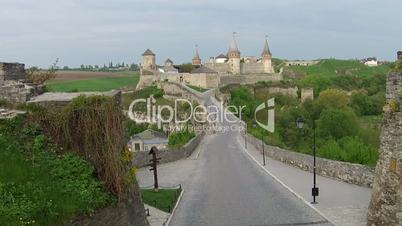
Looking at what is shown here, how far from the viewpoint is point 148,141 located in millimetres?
55156

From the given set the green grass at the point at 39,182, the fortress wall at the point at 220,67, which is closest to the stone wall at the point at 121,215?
the green grass at the point at 39,182

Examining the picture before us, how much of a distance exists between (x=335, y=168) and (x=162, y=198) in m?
8.44

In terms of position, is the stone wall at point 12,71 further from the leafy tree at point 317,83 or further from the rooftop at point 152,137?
the leafy tree at point 317,83

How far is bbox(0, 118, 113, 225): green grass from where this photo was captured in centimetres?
760

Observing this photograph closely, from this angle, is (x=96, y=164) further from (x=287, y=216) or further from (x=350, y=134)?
(x=350, y=134)

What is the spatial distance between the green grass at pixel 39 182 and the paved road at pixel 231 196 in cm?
740

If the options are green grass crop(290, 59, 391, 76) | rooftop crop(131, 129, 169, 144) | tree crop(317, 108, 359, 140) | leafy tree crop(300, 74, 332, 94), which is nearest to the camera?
tree crop(317, 108, 359, 140)

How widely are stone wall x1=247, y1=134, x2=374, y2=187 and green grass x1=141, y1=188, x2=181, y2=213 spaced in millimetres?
7262

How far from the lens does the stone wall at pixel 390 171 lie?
12539mm

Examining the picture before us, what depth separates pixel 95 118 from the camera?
9719 mm

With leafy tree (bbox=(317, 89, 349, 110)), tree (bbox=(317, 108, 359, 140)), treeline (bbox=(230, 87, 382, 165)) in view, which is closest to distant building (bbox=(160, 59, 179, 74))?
treeline (bbox=(230, 87, 382, 165))

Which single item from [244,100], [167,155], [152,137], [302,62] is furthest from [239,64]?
[167,155]

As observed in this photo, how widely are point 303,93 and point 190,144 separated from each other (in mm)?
63166

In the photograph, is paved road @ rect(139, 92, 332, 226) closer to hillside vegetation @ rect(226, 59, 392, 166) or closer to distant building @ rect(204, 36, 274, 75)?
hillside vegetation @ rect(226, 59, 392, 166)
